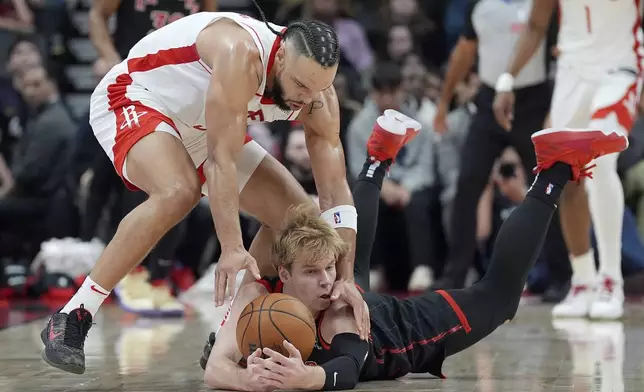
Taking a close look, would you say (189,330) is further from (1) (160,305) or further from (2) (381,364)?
(2) (381,364)

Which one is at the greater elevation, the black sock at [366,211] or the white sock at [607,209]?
the black sock at [366,211]

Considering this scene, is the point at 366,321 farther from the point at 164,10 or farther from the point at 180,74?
the point at 164,10

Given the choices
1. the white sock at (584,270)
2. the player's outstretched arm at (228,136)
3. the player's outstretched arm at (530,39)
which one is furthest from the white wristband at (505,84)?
the player's outstretched arm at (228,136)

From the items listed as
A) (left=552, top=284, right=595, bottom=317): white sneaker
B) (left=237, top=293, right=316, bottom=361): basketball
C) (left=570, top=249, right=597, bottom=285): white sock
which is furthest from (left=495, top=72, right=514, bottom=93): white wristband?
(left=237, top=293, right=316, bottom=361): basketball

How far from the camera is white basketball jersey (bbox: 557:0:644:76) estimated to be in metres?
6.18

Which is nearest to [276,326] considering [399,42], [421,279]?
[421,279]

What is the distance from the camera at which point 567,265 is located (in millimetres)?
7469

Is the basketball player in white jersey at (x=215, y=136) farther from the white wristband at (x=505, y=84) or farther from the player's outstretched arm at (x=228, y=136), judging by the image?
the white wristband at (x=505, y=84)

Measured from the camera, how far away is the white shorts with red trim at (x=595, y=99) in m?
5.98

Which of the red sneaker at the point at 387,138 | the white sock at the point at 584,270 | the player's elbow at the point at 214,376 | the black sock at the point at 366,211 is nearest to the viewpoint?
the player's elbow at the point at 214,376

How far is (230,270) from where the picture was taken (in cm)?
351

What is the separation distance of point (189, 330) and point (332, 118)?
6.61ft

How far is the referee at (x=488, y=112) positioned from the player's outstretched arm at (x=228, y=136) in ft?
11.2

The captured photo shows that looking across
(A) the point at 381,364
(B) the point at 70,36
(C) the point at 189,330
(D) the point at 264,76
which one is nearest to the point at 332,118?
(D) the point at 264,76
